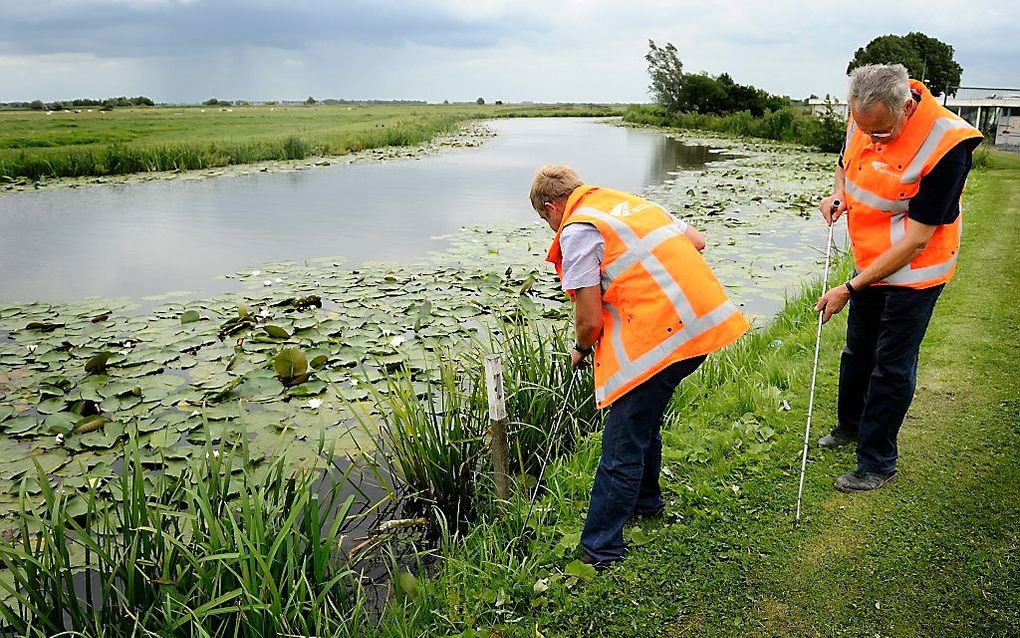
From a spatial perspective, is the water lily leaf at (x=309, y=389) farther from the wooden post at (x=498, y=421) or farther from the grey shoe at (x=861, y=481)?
the grey shoe at (x=861, y=481)

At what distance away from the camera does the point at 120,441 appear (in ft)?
14.2

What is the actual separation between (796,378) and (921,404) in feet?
2.45

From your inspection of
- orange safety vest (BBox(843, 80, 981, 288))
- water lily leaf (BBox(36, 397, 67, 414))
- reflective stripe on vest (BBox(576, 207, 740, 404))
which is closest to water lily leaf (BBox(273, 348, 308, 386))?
water lily leaf (BBox(36, 397, 67, 414))

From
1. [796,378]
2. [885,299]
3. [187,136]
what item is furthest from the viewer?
[187,136]

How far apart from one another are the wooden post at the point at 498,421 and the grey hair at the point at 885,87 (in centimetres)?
179

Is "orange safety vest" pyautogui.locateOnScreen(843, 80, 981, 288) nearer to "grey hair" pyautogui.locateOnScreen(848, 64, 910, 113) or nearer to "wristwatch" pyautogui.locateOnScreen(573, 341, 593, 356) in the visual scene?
"grey hair" pyautogui.locateOnScreen(848, 64, 910, 113)

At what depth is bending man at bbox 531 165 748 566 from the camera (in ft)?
8.18

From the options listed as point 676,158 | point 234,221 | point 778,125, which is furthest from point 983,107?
point 234,221

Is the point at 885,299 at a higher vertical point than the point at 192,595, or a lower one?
higher

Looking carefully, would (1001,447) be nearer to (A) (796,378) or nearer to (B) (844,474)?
(B) (844,474)

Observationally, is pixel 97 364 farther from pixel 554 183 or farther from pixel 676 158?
pixel 676 158

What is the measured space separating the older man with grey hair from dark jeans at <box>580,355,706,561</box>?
0.88m

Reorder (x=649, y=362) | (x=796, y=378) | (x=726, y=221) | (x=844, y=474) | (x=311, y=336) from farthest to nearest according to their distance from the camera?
(x=726, y=221) → (x=311, y=336) → (x=796, y=378) → (x=844, y=474) → (x=649, y=362)

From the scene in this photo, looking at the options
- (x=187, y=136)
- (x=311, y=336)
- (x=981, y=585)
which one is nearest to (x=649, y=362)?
(x=981, y=585)
